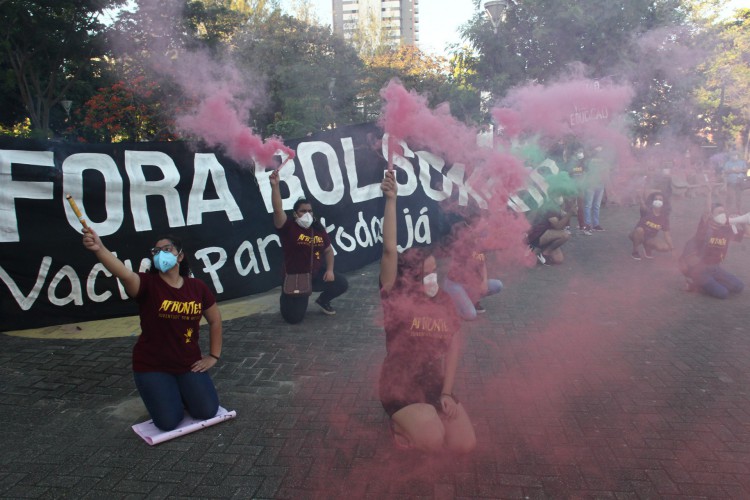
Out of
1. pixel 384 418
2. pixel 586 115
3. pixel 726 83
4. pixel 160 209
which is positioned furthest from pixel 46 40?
pixel 726 83

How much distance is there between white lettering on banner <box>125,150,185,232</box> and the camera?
21.9 feet

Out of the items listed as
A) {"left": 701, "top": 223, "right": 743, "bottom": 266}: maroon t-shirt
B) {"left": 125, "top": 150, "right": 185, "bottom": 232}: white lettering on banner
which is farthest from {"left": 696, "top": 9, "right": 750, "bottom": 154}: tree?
{"left": 125, "top": 150, "right": 185, "bottom": 232}: white lettering on banner

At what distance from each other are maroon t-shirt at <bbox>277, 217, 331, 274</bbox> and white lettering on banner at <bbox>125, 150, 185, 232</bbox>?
5.27 feet

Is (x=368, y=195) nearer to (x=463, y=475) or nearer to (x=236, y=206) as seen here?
(x=236, y=206)

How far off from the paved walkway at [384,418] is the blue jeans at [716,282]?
0.48m

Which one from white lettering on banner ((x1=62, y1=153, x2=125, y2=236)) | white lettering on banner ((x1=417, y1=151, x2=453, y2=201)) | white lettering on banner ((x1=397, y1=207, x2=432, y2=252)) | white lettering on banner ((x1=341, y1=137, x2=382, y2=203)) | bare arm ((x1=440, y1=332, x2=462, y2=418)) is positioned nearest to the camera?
bare arm ((x1=440, y1=332, x2=462, y2=418))

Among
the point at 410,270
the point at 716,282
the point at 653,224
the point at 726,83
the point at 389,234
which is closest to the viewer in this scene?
the point at 389,234

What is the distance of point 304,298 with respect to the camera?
6551 mm

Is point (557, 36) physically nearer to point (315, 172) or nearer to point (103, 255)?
point (315, 172)

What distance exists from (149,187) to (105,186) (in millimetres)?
509

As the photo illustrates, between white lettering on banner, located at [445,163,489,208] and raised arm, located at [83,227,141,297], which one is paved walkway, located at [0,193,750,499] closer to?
raised arm, located at [83,227,141,297]

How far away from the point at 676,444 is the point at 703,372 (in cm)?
158

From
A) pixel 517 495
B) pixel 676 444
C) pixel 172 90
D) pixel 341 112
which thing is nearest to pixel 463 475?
pixel 517 495

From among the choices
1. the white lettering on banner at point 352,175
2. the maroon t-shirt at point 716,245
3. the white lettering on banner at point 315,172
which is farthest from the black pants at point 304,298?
the maroon t-shirt at point 716,245
